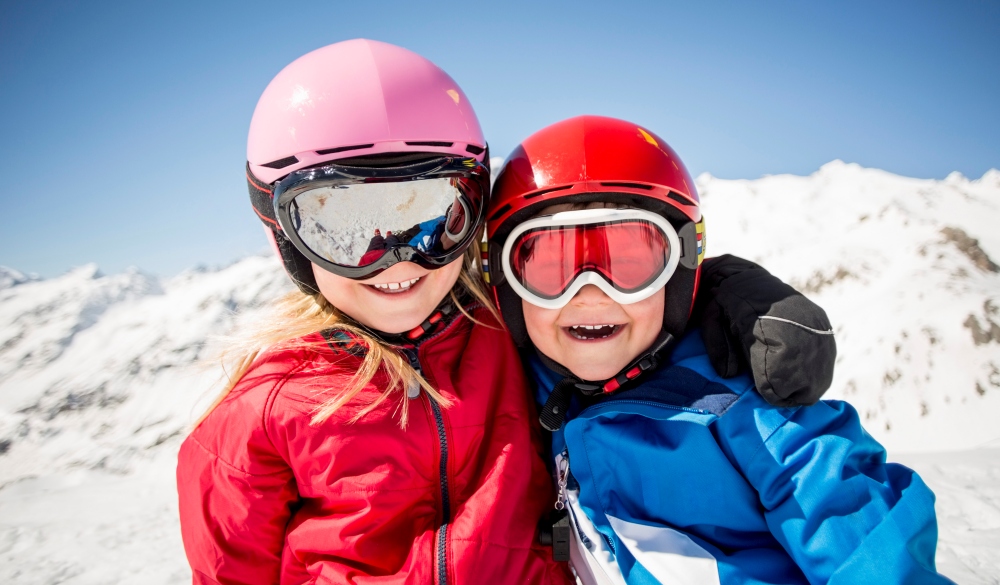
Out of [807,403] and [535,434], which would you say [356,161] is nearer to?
[535,434]

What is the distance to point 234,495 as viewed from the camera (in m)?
1.49

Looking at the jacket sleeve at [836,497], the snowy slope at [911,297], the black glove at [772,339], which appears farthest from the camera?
the snowy slope at [911,297]

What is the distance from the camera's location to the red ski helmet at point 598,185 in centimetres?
159

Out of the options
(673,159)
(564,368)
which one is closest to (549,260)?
(564,368)

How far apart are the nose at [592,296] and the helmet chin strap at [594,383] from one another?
0.79ft

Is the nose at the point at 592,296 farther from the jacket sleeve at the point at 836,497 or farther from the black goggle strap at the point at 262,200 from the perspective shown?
the black goggle strap at the point at 262,200

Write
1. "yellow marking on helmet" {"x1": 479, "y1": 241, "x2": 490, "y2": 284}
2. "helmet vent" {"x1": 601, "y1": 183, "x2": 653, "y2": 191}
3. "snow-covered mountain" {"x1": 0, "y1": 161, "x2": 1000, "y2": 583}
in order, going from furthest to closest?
"snow-covered mountain" {"x1": 0, "y1": 161, "x2": 1000, "y2": 583} < "yellow marking on helmet" {"x1": 479, "y1": 241, "x2": 490, "y2": 284} < "helmet vent" {"x1": 601, "y1": 183, "x2": 653, "y2": 191}

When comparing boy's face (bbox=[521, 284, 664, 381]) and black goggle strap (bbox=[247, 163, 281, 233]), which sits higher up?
black goggle strap (bbox=[247, 163, 281, 233])

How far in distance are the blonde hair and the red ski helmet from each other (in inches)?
10.0

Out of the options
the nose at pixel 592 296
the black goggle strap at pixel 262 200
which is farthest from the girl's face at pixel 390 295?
the nose at pixel 592 296

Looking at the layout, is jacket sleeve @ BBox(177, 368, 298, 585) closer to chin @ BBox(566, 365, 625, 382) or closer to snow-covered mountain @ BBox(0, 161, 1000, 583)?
snow-covered mountain @ BBox(0, 161, 1000, 583)

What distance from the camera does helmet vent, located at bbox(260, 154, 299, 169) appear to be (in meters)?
1.45

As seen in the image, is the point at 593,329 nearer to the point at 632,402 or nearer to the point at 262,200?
the point at 632,402

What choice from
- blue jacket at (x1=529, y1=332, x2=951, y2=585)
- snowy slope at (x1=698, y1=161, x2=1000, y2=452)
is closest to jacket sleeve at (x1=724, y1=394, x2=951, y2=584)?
blue jacket at (x1=529, y1=332, x2=951, y2=585)
